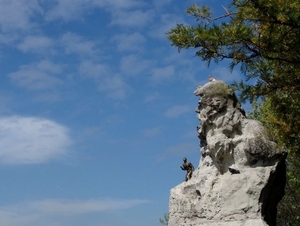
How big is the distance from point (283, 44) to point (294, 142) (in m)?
2.15

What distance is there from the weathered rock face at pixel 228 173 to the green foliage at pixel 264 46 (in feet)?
2.25

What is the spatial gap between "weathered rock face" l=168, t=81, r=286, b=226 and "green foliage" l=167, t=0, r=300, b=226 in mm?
687

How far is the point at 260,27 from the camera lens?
853cm

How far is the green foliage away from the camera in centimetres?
780

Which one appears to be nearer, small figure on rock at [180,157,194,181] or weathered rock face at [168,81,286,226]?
weathered rock face at [168,81,286,226]

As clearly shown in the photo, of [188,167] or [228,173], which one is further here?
[188,167]

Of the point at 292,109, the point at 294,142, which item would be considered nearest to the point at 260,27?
the point at 292,109

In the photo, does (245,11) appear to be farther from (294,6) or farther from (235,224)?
(235,224)

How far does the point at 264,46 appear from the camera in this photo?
8211 mm

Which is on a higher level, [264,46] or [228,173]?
[264,46]

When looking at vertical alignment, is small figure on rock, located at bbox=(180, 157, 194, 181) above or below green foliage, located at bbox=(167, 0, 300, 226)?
below

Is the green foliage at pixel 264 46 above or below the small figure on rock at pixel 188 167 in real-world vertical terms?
above

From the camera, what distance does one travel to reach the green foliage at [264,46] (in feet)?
25.6

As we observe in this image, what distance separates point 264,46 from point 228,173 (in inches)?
89.1
